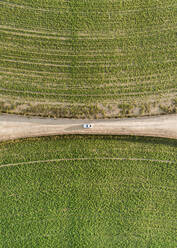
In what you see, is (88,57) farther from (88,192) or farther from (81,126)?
(88,192)

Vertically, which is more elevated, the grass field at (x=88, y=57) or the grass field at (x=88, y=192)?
the grass field at (x=88, y=57)

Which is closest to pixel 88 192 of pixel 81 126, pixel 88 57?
pixel 81 126

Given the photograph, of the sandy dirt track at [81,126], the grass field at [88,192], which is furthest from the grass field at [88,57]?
the grass field at [88,192]

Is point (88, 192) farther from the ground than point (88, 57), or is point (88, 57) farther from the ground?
point (88, 57)

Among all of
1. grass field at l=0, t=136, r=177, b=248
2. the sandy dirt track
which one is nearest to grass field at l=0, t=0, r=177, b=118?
the sandy dirt track

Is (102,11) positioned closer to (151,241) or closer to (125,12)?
(125,12)

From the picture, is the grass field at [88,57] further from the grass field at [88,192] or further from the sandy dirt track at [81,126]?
the grass field at [88,192]
